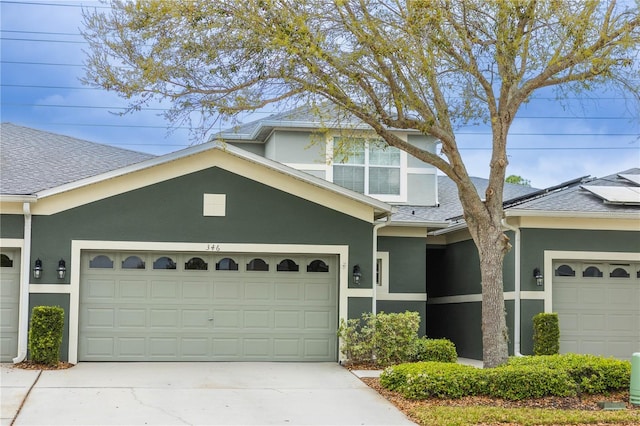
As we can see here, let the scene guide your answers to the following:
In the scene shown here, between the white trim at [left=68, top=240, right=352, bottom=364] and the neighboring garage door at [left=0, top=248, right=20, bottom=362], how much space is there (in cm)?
107

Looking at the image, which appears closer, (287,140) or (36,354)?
(36,354)

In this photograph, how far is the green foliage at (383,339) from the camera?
593 inches

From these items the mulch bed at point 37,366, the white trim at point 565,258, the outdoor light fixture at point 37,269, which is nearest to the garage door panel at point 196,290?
Answer: the mulch bed at point 37,366

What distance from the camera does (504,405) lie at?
11.5 metres

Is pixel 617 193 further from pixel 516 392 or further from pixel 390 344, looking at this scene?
pixel 516 392

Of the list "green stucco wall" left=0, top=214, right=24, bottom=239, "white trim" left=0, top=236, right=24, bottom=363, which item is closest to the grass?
"white trim" left=0, top=236, right=24, bottom=363

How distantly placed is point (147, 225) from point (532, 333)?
8.10 metres

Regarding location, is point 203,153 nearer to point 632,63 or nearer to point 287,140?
point 287,140

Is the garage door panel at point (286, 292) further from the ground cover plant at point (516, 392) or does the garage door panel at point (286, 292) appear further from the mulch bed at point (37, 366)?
the mulch bed at point (37, 366)

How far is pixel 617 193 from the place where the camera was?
17.9 meters

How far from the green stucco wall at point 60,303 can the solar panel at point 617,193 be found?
37.5 feet

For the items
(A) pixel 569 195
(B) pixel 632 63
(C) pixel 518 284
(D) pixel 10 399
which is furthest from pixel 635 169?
(D) pixel 10 399

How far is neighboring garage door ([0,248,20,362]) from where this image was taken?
49.6ft

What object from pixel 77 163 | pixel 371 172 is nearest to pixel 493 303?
pixel 371 172
